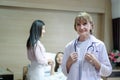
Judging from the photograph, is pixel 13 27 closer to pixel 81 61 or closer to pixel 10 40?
pixel 10 40

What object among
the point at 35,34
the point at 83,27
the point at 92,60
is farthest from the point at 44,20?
the point at 92,60

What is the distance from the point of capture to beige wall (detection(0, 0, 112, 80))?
136 inches

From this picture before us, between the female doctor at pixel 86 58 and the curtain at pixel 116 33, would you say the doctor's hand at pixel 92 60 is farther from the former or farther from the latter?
the curtain at pixel 116 33

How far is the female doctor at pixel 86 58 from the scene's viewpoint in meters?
1.38

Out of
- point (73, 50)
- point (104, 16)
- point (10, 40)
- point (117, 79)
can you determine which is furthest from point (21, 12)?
point (73, 50)

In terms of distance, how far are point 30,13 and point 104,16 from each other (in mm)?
1426

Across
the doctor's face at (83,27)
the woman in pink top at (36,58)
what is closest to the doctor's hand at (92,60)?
the doctor's face at (83,27)

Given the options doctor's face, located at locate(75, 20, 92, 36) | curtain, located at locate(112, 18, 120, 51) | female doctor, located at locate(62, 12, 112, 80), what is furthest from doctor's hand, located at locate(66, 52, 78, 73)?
curtain, located at locate(112, 18, 120, 51)

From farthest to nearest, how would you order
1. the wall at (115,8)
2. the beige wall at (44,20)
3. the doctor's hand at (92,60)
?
the wall at (115,8)
the beige wall at (44,20)
the doctor's hand at (92,60)

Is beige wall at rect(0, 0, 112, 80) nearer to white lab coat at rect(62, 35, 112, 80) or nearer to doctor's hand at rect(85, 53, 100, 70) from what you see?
white lab coat at rect(62, 35, 112, 80)

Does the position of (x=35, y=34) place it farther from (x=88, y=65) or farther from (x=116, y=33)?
(x=116, y=33)

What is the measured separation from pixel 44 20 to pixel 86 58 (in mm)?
2427

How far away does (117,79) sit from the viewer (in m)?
3.60

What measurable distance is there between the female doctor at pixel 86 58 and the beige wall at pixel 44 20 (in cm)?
220
